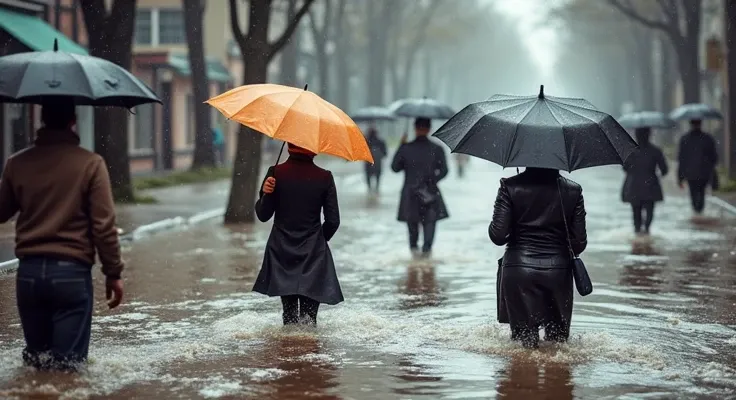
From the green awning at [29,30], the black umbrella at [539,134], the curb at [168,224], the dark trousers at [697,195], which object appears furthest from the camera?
the green awning at [29,30]

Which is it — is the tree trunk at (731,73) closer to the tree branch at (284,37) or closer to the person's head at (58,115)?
the tree branch at (284,37)

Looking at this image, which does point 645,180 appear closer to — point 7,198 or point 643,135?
point 643,135

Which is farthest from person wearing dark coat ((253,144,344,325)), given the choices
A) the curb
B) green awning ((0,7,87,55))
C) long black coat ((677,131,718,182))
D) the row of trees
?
green awning ((0,7,87,55))

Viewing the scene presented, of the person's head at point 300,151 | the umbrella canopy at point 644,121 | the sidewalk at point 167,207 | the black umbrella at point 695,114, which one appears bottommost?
the sidewalk at point 167,207

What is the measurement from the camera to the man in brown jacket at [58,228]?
23.7ft

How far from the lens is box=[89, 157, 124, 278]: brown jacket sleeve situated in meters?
7.24

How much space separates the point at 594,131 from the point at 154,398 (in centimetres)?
351

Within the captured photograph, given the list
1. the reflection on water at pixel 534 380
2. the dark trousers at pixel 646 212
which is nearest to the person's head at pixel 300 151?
the reflection on water at pixel 534 380

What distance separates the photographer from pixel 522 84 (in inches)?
6658

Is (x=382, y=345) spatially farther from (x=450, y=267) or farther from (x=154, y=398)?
(x=450, y=267)

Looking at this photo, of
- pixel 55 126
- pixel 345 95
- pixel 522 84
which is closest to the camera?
pixel 55 126

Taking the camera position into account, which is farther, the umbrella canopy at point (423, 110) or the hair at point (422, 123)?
the umbrella canopy at point (423, 110)

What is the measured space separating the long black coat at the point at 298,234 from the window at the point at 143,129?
31626 millimetres

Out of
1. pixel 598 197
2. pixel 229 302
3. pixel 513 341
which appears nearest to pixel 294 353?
pixel 513 341
